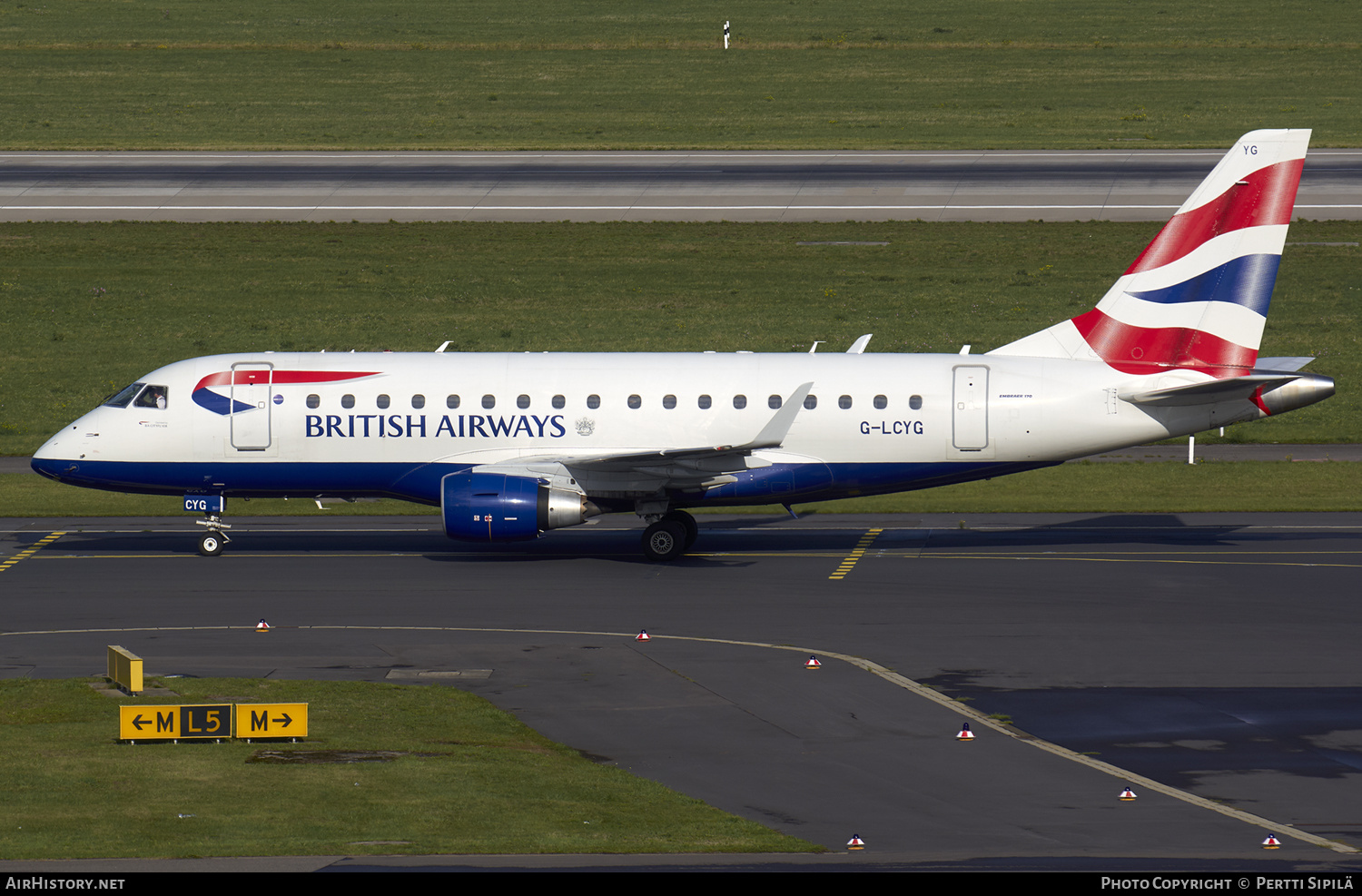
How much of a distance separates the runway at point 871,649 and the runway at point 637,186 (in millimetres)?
31216

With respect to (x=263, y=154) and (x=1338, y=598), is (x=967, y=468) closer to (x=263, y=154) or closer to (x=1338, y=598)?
(x=1338, y=598)

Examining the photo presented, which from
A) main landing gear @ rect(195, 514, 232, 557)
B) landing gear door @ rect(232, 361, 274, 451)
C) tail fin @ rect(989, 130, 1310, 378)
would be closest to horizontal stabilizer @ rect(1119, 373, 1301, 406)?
tail fin @ rect(989, 130, 1310, 378)

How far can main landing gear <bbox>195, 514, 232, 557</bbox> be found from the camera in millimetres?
36938

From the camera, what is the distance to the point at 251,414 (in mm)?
36188

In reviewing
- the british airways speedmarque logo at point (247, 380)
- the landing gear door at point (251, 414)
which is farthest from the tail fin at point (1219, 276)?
the landing gear door at point (251, 414)

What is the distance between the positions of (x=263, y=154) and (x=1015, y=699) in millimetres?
68561

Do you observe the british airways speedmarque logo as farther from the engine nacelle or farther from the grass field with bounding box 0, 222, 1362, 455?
the grass field with bounding box 0, 222, 1362, 455

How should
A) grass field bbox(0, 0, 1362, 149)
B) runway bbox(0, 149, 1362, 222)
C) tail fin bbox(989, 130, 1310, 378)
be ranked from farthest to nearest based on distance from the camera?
grass field bbox(0, 0, 1362, 149), runway bbox(0, 149, 1362, 222), tail fin bbox(989, 130, 1310, 378)

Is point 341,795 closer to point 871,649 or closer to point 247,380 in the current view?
point 871,649

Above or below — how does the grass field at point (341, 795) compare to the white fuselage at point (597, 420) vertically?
below

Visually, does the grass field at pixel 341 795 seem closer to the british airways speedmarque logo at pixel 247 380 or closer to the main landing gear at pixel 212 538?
the main landing gear at pixel 212 538

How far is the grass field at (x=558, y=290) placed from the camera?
6019 cm

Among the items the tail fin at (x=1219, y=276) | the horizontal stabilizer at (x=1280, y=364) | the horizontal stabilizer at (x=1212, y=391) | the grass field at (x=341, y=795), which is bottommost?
the grass field at (x=341, y=795)

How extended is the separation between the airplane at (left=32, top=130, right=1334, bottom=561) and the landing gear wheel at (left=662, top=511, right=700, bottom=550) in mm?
91
